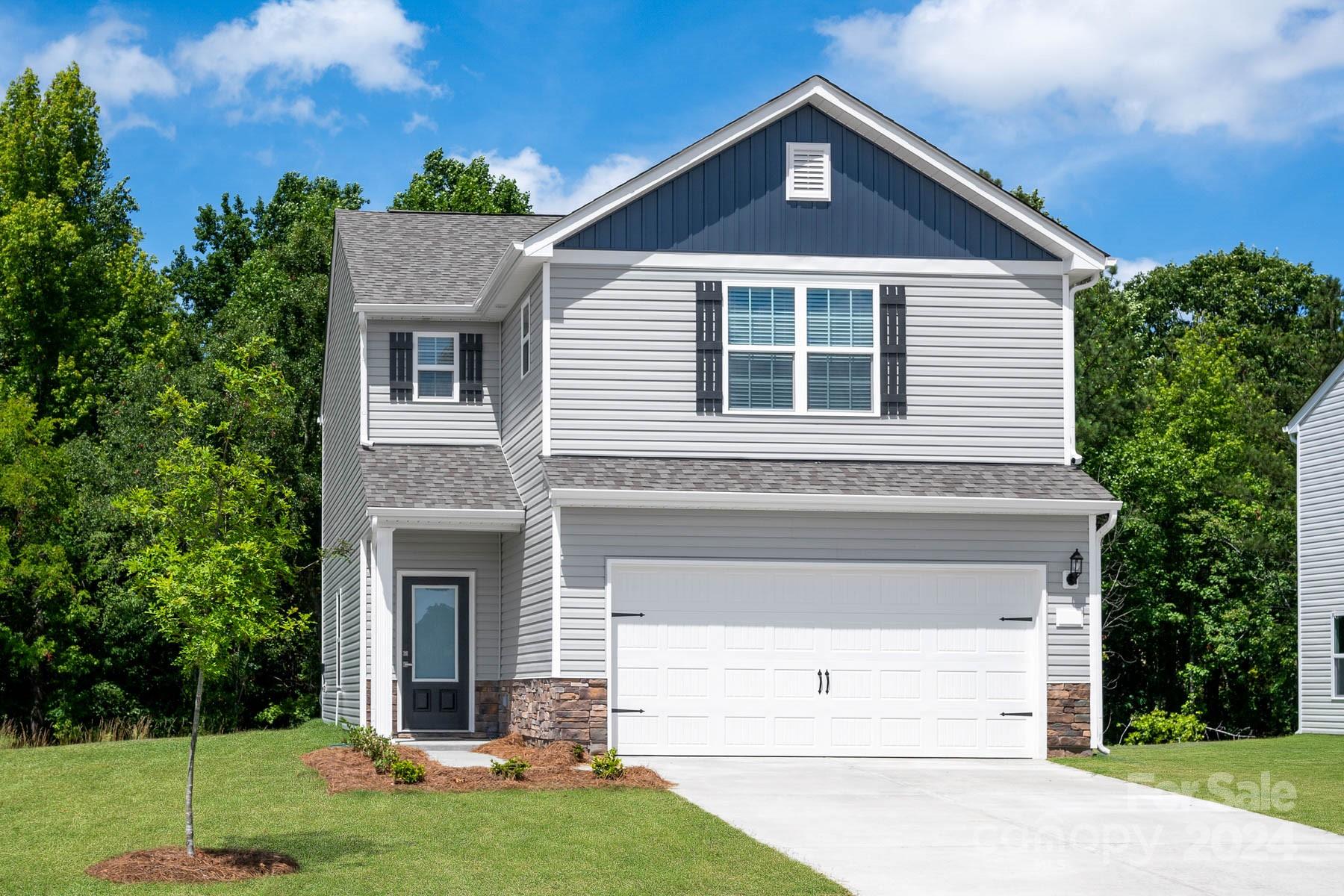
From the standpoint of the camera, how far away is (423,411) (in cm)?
Answer: 2170

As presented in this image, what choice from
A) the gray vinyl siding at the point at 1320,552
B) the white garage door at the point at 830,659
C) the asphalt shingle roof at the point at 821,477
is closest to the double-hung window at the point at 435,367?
the asphalt shingle roof at the point at 821,477

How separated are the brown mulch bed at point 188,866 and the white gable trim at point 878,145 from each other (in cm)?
907

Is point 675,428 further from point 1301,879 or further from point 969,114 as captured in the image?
point 969,114

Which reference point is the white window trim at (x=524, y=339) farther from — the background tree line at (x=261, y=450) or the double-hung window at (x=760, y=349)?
the background tree line at (x=261, y=450)

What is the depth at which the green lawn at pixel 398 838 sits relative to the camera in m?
9.96

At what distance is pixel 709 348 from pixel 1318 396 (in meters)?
14.4

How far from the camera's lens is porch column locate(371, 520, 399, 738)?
61.4ft

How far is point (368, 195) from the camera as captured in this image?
136 ft

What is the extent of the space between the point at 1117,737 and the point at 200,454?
27393mm

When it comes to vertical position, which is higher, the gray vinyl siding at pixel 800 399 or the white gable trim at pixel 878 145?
the white gable trim at pixel 878 145

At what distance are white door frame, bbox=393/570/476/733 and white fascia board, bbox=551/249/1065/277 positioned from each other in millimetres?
5100

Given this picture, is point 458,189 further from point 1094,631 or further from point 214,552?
point 214,552

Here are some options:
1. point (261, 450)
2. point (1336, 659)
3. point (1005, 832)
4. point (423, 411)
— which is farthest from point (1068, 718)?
point (261, 450)

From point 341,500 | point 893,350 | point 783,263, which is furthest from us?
point 341,500
